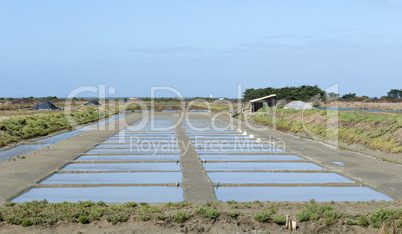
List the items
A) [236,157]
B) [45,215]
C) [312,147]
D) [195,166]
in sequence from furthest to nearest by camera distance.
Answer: [312,147] → [236,157] → [195,166] → [45,215]

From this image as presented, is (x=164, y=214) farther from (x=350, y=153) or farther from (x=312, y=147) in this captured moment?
(x=312, y=147)

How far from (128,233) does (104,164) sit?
8412 mm

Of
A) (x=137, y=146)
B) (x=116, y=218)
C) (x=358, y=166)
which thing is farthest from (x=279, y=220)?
(x=137, y=146)

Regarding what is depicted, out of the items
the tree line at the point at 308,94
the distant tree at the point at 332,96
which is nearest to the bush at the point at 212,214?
the tree line at the point at 308,94

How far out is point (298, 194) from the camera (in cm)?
1129

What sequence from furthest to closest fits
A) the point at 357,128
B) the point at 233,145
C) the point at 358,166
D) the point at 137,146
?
the point at 357,128
the point at 233,145
the point at 137,146
the point at 358,166

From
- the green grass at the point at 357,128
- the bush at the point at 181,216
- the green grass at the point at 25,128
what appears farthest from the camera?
the green grass at the point at 25,128

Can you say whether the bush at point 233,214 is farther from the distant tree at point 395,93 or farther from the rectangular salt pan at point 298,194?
the distant tree at point 395,93

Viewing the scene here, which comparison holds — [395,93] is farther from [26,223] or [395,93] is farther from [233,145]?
[26,223]

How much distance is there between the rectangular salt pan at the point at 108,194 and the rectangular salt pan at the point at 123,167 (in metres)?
3.04

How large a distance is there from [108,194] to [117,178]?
228cm

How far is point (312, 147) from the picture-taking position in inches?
865

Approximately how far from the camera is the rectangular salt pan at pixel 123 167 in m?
14.8

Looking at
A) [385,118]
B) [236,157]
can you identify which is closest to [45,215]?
[236,157]
